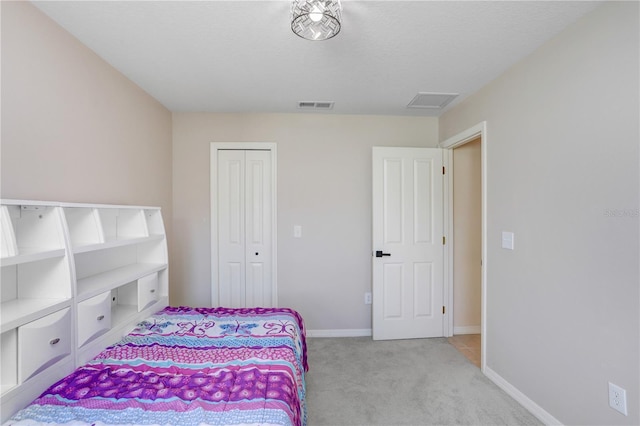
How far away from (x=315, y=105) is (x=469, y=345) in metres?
2.93

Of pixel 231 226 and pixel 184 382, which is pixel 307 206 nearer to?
pixel 231 226

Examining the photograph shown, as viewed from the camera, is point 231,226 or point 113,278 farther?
point 231,226

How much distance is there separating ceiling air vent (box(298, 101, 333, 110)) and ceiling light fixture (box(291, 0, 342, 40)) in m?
1.33

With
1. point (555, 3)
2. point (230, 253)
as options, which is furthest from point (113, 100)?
point (555, 3)

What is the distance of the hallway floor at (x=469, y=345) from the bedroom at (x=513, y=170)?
321 mm

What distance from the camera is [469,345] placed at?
2.93m

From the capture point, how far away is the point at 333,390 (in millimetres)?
2170

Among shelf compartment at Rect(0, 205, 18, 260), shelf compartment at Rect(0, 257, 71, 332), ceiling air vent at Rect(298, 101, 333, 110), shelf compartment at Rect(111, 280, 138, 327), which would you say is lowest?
shelf compartment at Rect(111, 280, 138, 327)

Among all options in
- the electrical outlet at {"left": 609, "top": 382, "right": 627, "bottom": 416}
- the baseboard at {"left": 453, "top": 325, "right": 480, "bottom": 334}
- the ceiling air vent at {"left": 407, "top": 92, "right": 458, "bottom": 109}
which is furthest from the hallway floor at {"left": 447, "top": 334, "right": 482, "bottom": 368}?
the ceiling air vent at {"left": 407, "top": 92, "right": 458, "bottom": 109}

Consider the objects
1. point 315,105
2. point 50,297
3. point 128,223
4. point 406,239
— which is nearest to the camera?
point 50,297

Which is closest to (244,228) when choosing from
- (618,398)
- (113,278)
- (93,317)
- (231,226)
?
(231,226)

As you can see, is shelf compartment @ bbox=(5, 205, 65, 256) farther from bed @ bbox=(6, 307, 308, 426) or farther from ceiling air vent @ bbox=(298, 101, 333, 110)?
ceiling air vent @ bbox=(298, 101, 333, 110)

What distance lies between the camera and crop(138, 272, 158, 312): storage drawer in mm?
2000

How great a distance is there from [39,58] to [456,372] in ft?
11.8
